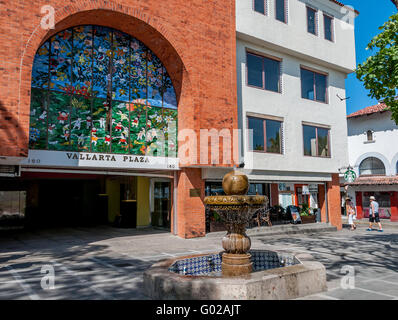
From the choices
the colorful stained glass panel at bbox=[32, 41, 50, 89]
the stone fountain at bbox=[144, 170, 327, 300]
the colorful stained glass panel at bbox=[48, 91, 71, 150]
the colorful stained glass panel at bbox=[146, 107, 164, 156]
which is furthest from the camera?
the colorful stained glass panel at bbox=[146, 107, 164, 156]

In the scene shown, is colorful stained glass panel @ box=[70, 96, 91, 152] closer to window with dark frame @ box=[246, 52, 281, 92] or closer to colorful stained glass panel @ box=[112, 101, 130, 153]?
colorful stained glass panel @ box=[112, 101, 130, 153]

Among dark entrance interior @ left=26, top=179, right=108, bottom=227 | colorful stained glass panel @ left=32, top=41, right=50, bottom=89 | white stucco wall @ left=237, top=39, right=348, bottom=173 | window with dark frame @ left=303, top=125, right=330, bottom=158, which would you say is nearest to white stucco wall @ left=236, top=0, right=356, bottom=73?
white stucco wall @ left=237, top=39, right=348, bottom=173

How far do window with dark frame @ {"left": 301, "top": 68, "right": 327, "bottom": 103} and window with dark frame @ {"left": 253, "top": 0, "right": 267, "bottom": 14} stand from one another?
156 inches

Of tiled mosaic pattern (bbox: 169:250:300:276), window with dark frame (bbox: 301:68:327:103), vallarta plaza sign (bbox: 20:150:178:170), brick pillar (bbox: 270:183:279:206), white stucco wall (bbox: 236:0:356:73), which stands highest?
white stucco wall (bbox: 236:0:356:73)

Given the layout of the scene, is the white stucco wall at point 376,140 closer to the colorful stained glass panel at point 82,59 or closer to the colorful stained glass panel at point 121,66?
the colorful stained glass panel at point 121,66

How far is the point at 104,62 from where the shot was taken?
504 inches

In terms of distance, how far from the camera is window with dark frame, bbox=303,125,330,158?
18156 millimetres

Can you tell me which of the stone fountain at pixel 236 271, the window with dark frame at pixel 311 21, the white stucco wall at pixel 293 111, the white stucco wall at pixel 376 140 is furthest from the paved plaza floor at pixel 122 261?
the white stucco wall at pixel 376 140

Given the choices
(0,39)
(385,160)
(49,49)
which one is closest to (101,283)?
(0,39)

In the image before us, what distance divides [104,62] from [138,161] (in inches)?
153

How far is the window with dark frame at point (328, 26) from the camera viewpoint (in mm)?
19453

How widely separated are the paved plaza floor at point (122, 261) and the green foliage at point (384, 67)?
4716mm

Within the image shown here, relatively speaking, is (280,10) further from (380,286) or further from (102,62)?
(380,286)

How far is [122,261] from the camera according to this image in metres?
9.09
